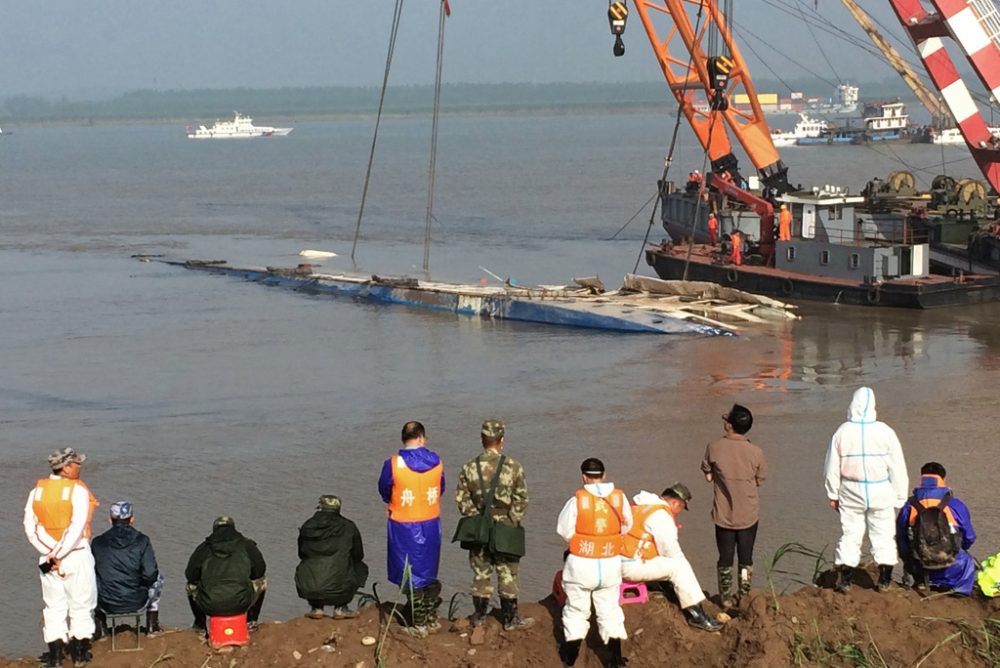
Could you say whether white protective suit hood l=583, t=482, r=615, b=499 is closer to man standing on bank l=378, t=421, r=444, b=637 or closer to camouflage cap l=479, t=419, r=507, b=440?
camouflage cap l=479, t=419, r=507, b=440

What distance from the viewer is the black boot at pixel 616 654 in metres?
9.06

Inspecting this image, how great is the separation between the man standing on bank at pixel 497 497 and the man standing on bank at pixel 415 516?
0.22m

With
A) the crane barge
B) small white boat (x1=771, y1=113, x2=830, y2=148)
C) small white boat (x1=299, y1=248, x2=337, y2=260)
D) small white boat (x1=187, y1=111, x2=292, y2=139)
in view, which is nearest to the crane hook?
the crane barge

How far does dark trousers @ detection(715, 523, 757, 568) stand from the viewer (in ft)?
31.9

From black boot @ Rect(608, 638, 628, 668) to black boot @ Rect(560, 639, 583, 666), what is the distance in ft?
0.65

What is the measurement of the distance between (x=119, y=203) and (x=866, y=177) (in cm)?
4099

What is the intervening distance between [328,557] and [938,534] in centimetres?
407

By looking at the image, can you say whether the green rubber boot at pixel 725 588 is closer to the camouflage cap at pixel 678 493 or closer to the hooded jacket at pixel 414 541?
the camouflage cap at pixel 678 493

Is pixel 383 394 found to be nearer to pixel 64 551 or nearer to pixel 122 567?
pixel 122 567

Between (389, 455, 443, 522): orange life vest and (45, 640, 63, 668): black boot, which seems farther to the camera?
(389, 455, 443, 522): orange life vest

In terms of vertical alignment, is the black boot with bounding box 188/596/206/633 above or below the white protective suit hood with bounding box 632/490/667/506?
below

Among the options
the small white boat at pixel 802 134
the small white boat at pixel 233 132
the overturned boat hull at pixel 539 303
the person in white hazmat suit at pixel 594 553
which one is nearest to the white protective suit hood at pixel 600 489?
the person in white hazmat suit at pixel 594 553

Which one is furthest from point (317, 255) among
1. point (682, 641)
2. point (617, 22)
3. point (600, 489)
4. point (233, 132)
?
point (233, 132)

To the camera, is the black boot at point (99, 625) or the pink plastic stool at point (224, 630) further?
the black boot at point (99, 625)
